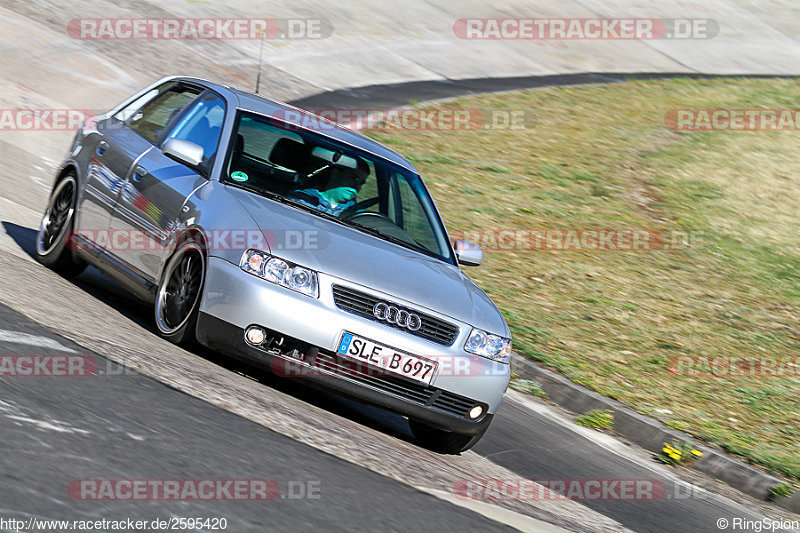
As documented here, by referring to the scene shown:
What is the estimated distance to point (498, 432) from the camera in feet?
25.6

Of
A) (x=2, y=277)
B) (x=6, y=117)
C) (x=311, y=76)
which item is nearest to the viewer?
(x=2, y=277)

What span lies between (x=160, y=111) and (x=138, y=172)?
2.63 feet

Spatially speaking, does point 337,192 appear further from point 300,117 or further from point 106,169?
point 106,169

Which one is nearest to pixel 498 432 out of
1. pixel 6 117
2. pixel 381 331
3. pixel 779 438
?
pixel 381 331

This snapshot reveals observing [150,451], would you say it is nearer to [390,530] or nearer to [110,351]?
[390,530]

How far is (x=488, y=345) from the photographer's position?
6.67 metres

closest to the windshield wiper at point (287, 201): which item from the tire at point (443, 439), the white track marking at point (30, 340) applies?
the tire at point (443, 439)

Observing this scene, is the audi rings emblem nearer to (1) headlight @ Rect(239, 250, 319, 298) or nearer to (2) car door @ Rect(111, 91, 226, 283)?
(1) headlight @ Rect(239, 250, 319, 298)

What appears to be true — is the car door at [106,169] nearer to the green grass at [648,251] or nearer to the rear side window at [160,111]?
the rear side window at [160,111]

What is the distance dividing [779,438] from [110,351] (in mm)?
5403

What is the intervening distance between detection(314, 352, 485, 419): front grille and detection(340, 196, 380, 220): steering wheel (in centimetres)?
138

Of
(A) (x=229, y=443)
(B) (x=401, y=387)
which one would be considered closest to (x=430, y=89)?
(B) (x=401, y=387)

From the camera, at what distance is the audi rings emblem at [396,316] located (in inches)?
247

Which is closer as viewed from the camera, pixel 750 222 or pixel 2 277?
pixel 2 277
